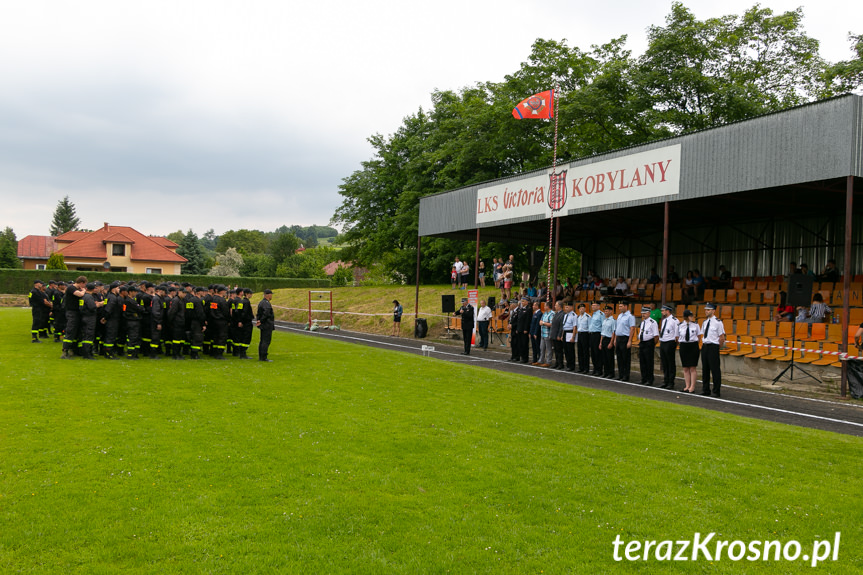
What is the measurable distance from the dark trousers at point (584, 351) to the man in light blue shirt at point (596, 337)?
0.50ft

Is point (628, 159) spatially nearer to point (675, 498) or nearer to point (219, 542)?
point (675, 498)

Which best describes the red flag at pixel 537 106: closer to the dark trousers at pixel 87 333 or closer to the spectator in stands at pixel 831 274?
the spectator in stands at pixel 831 274

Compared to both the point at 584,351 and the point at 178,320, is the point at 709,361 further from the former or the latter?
the point at 178,320

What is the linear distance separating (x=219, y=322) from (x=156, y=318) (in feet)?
5.04

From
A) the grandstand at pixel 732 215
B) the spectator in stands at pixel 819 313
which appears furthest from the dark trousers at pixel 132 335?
the spectator in stands at pixel 819 313

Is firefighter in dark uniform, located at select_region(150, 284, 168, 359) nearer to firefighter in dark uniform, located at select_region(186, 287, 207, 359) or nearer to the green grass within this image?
firefighter in dark uniform, located at select_region(186, 287, 207, 359)

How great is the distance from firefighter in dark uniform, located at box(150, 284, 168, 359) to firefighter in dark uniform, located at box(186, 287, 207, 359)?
0.60 meters

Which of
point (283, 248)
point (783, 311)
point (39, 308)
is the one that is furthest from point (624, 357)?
point (283, 248)

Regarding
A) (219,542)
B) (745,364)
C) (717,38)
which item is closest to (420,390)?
(219,542)

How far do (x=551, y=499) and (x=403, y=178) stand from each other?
46.3 meters

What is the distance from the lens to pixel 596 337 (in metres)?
17.0

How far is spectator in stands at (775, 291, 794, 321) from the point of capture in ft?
55.4

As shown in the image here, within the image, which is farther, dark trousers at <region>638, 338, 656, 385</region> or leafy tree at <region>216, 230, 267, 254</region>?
leafy tree at <region>216, 230, 267, 254</region>

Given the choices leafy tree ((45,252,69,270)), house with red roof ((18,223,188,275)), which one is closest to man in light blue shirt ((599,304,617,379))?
leafy tree ((45,252,69,270))
